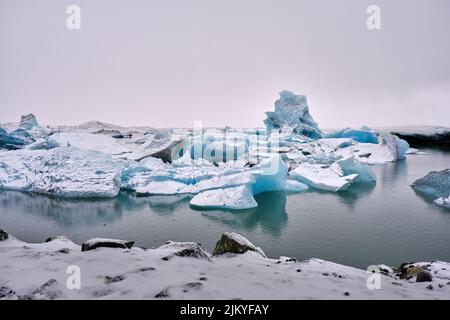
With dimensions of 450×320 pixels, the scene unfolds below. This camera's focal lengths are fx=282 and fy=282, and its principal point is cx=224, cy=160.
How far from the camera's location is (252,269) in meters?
3.04

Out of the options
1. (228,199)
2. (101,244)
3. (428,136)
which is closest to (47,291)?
(101,244)

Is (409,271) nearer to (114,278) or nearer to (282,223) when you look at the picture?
(282,223)

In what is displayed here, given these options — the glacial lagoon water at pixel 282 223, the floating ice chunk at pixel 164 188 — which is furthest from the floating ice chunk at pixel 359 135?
the floating ice chunk at pixel 164 188

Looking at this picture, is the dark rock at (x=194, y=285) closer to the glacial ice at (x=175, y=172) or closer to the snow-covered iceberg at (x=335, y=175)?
the glacial ice at (x=175, y=172)

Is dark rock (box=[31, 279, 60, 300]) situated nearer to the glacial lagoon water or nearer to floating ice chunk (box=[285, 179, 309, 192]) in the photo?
the glacial lagoon water

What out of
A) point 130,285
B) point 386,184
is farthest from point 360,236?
point 386,184

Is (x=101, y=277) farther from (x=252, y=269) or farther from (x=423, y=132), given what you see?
(x=423, y=132)

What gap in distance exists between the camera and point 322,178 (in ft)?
33.0

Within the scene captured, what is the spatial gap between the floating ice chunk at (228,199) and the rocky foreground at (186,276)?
11.7 ft

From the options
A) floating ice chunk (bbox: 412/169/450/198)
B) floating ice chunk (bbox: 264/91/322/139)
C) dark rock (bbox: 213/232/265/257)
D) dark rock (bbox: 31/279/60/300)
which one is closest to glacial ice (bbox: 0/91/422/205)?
floating ice chunk (bbox: 412/169/450/198)

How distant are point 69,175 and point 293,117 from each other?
18.3 meters

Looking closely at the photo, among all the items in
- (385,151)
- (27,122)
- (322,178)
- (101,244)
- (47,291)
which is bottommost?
(322,178)

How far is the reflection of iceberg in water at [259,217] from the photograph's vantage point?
20.2 feet
